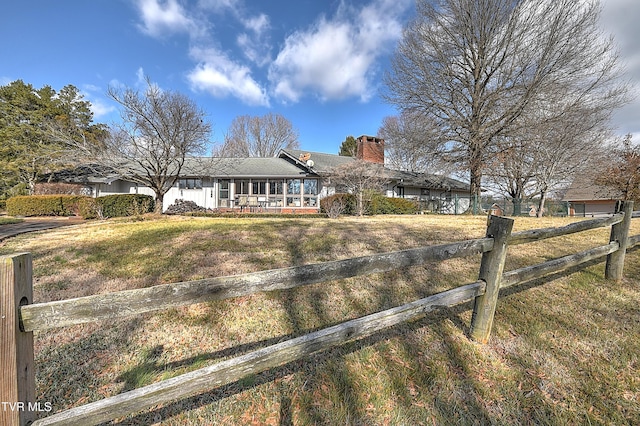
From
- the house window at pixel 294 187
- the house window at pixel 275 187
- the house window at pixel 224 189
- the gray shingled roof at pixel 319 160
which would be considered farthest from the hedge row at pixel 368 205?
the house window at pixel 224 189

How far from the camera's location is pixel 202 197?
2114 centimetres

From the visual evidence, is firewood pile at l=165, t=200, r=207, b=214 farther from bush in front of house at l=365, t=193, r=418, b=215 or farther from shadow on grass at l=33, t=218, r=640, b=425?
shadow on grass at l=33, t=218, r=640, b=425

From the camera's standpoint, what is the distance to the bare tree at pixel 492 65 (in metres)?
13.8

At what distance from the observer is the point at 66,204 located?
52.7 feet


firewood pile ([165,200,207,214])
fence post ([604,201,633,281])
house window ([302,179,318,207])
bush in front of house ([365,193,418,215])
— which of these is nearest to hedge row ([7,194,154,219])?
firewood pile ([165,200,207,214])

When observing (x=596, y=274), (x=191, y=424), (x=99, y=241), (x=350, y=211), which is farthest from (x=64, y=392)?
(x=350, y=211)

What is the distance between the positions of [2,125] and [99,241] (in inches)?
1079

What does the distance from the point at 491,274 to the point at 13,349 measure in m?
3.32

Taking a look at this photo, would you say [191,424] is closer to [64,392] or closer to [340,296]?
[64,392]

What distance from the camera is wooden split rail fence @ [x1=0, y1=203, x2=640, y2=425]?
45.1 inches

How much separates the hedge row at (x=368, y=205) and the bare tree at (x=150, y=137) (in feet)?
26.2

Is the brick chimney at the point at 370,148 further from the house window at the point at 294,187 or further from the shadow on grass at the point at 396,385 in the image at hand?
the shadow on grass at the point at 396,385

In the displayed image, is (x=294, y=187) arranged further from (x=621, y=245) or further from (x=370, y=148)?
(x=621, y=245)

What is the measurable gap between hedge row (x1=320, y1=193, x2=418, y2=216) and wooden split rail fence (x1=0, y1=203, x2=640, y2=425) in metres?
11.7
